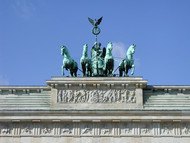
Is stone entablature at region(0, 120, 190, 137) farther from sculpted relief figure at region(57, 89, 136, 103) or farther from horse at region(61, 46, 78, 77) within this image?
horse at region(61, 46, 78, 77)

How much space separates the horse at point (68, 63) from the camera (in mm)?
35438

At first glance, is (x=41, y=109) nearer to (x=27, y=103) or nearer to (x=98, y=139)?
(x=27, y=103)

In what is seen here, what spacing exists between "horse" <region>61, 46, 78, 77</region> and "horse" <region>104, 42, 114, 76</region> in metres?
1.94

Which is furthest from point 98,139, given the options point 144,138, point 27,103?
point 27,103

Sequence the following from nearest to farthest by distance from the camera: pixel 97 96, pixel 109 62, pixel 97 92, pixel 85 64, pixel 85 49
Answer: pixel 97 96, pixel 97 92, pixel 109 62, pixel 85 64, pixel 85 49

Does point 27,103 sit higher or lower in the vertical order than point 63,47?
lower

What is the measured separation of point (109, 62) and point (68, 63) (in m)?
2.50

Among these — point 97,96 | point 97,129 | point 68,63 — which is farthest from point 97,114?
point 68,63

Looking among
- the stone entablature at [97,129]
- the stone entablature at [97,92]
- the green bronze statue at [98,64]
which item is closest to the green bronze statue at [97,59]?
the green bronze statue at [98,64]

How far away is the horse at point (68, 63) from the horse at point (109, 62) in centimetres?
194

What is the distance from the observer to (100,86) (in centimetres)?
3419

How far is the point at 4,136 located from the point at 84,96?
201 inches

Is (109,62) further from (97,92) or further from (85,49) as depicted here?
(97,92)

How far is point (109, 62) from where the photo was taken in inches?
1379
